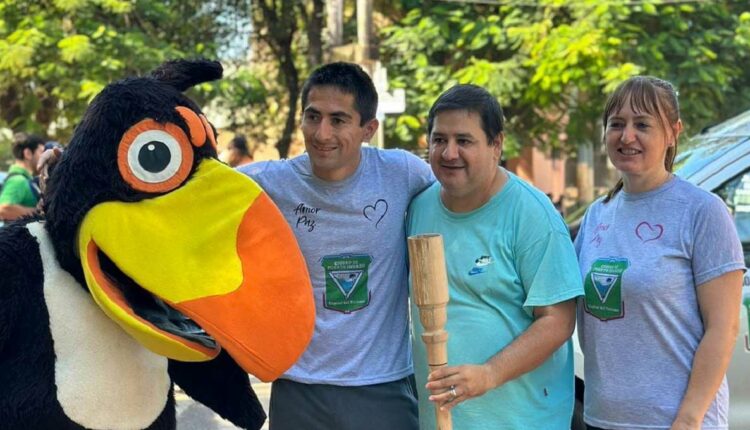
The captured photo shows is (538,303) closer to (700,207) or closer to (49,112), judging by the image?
(700,207)

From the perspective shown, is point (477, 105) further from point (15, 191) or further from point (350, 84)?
point (15, 191)

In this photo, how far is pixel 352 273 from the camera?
9.18 feet

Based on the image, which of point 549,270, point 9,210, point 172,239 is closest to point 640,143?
point 549,270

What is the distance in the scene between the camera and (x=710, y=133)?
198 inches

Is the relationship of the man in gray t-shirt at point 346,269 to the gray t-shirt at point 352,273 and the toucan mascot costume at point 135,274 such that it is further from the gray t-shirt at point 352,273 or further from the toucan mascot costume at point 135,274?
the toucan mascot costume at point 135,274

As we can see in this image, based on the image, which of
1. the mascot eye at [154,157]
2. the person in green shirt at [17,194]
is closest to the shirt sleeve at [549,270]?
the mascot eye at [154,157]

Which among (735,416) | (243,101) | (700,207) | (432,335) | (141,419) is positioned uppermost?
(243,101)

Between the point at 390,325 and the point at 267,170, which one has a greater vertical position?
the point at 267,170

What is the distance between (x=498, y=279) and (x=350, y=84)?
787mm

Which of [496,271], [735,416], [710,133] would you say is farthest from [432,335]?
[710,133]

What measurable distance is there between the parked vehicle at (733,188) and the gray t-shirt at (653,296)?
4.75 ft

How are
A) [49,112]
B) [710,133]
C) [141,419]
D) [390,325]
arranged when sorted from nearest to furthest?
1. [141,419]
2. [390,325]
3. [710,133]
4. [49,112]

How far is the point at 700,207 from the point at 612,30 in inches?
326

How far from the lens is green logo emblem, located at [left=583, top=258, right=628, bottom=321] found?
2584 mm
